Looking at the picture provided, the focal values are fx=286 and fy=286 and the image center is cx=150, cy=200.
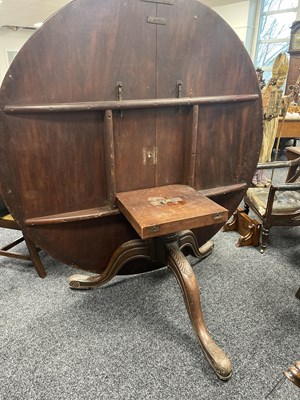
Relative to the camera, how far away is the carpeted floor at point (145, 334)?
4.05 feet

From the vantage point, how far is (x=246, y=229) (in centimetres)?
233

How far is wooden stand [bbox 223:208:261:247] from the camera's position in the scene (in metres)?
2.24

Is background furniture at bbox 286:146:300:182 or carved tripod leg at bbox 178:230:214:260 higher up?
background furniture at bbox 286:146:300:182

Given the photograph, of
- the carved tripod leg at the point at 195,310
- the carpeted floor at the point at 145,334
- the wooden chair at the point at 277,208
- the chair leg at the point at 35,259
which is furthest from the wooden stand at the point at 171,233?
the wooden chair at the point at 277,208

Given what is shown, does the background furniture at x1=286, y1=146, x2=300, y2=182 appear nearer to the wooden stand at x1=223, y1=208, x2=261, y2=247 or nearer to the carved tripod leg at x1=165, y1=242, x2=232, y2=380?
the wooden stand at x1=223, y1=208, x2=261, y2=247

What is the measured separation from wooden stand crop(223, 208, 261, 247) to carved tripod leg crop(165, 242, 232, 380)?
980mm

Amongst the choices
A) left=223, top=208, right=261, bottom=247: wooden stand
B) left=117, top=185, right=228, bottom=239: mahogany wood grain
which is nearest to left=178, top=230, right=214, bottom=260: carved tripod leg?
left=117, top=185, right=228, bottom=239: mahogany wood grain

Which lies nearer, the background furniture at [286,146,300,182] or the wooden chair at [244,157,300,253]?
the wooden chair at [244,157,300,253]

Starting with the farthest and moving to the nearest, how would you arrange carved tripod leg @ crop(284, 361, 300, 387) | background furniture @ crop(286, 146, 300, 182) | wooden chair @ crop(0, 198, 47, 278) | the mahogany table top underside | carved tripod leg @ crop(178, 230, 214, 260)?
background furniture @ crop(286, 146, 300, 182)
wooden chair @ crop(0, 198, 47, 278)
carved tripod leg @ crop(178, 230, 214, 260)
the mahogany table top underside
carved tripod leg @ crop(284, 361, 300, 387)

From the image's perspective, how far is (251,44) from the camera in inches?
292

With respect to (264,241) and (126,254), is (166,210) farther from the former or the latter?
(264,241)

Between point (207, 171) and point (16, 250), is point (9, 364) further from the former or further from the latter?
point (207, 171)

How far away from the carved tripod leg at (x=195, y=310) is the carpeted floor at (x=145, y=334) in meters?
0.07

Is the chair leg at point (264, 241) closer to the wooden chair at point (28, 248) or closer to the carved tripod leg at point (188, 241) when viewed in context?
the carved tripod leg at point (188, 241)
